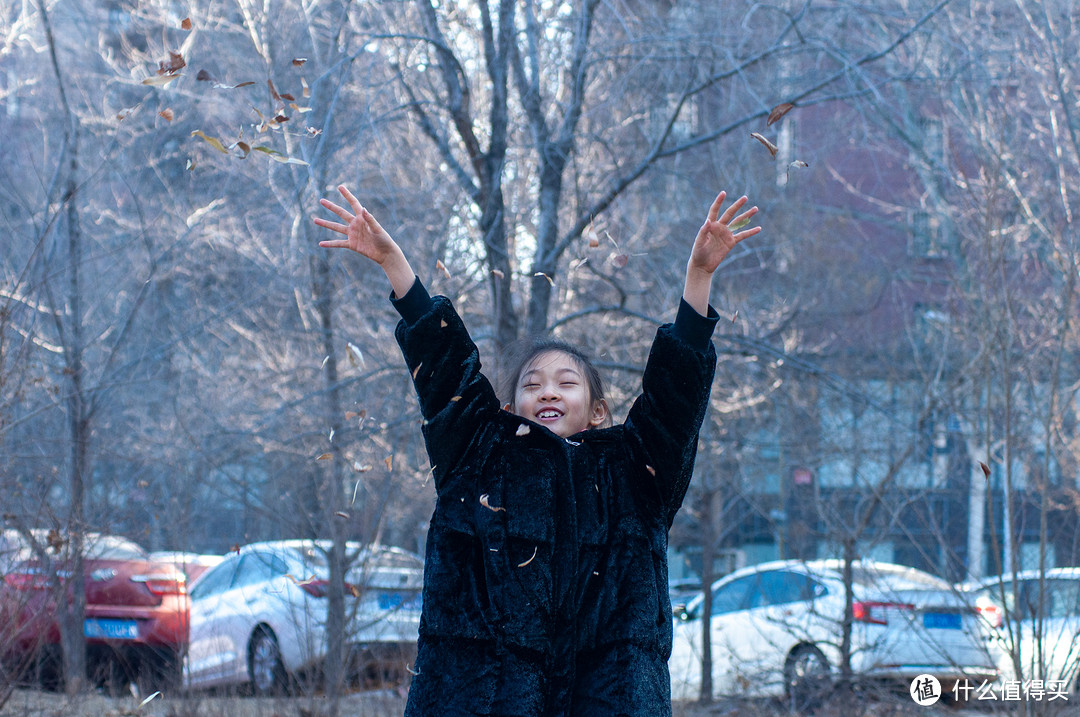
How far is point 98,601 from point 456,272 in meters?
3.97

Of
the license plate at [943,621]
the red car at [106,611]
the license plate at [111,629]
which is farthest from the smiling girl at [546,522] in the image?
the license plate at [111,629]

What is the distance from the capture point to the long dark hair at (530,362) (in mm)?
2520

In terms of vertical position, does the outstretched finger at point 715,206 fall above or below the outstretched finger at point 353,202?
below

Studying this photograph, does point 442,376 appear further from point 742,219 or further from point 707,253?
point 742,219

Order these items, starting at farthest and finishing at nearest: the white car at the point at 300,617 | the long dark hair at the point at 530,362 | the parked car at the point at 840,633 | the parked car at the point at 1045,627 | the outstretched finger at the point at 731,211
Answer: the parked car at the point at 840,633 < the white car at the point at 300,617 < the parked car at the point at 1045,627 < the long dark hair at the point at 530,362 < the outstretched finger at the point at 731,211

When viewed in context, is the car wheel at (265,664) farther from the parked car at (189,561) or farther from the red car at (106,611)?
the parked car at (189,561)

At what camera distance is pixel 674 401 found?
2.21 m

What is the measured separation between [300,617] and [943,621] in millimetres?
3693

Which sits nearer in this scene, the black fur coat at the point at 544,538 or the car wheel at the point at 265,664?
the black fur coat at the point at 544,538

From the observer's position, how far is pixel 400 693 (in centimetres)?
539

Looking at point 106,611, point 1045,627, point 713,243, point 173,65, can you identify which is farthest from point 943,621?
point 106,611

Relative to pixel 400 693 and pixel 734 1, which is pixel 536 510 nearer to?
pixel 400 693

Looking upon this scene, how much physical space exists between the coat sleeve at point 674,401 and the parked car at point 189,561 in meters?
3.70

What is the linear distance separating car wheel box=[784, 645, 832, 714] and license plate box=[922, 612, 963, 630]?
928 millimetres
